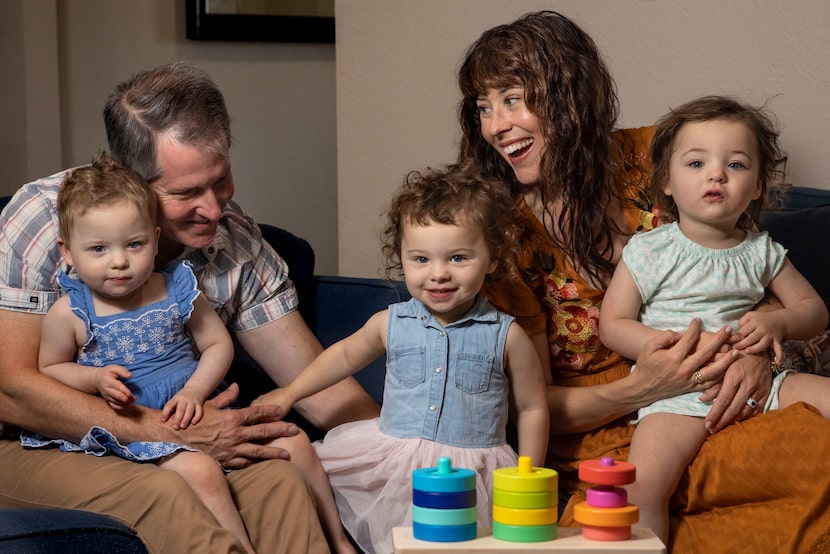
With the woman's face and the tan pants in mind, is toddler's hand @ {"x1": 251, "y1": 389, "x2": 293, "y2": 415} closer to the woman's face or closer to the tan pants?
the tan pants

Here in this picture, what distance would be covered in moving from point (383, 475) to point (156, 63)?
2.88 metres

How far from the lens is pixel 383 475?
194cm

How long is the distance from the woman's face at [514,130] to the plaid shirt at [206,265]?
54 cm

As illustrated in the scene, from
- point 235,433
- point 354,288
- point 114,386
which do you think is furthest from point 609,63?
point 114,386

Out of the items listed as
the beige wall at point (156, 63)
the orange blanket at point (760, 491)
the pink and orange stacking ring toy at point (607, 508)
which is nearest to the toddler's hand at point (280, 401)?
the orange blanket at point (760, 491)

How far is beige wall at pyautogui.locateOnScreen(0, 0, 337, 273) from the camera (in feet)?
12.9

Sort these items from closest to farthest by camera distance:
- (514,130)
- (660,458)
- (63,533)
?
(63,533), (660,458), (514,130)

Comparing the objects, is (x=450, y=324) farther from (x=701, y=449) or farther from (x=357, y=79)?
(x=357, y=79)

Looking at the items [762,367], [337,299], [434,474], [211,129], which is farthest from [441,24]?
[434,474]

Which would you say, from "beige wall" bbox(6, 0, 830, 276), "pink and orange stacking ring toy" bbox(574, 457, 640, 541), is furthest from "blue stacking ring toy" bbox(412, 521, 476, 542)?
"beige wall" bbox(6, 0, 830, 276)

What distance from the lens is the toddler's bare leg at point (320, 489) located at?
2.01m

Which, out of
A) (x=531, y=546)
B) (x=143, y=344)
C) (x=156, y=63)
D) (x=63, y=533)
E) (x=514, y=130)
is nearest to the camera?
(x=531, y=546)

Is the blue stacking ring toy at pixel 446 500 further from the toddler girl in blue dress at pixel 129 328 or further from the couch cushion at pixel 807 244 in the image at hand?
the couch cushion at pixel 807 244

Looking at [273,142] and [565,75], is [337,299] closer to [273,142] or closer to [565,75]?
[565,75]
